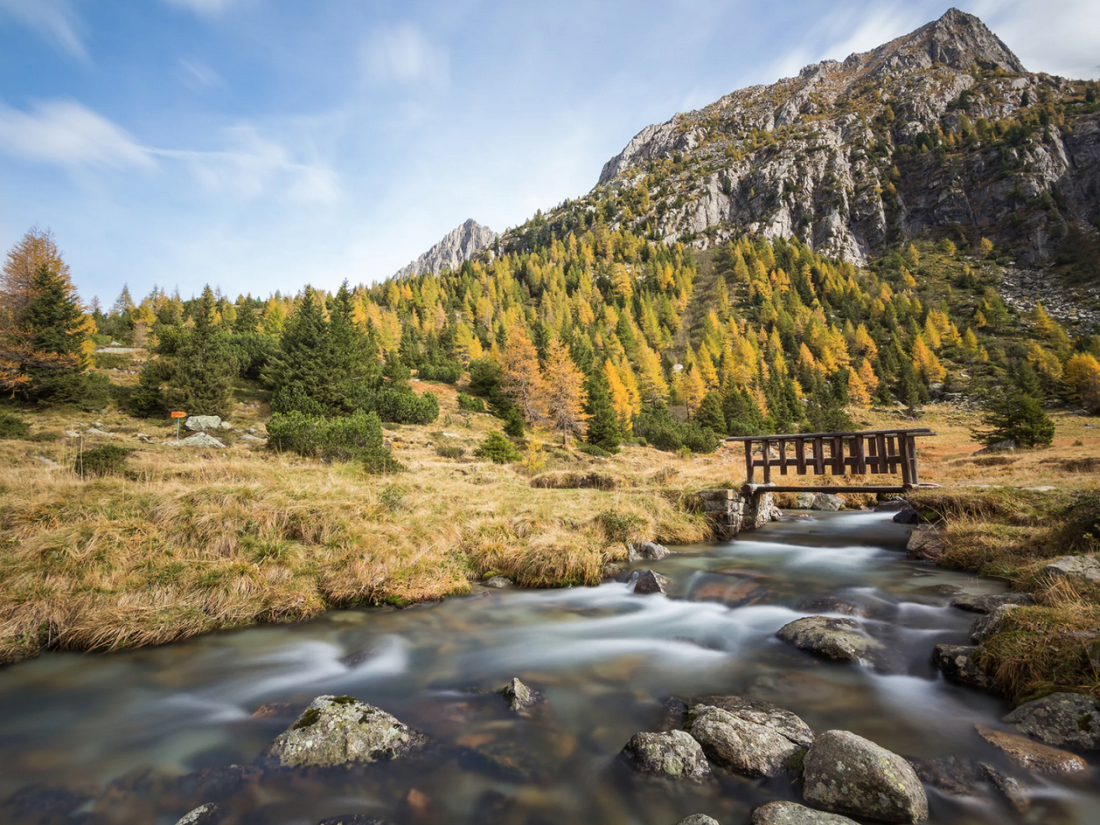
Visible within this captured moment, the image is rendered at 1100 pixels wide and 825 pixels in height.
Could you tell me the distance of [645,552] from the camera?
12047 millimetres

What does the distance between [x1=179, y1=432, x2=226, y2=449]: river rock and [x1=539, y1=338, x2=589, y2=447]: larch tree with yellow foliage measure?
28.9 meters

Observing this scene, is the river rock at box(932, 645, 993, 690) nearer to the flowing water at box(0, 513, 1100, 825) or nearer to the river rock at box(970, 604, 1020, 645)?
the flowing water at box(0, 513, 1100, 825)

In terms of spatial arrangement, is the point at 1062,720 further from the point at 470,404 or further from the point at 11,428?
the point at 470,404

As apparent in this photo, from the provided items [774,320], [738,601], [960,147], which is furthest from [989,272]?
[738,601]

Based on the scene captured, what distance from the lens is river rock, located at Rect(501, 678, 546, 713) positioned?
5279 mm

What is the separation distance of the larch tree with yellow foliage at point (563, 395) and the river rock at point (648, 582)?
35560mm

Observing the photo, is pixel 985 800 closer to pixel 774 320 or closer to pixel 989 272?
pixel 774 320

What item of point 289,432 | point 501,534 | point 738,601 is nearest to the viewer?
point 738,601

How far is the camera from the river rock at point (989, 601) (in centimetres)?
673

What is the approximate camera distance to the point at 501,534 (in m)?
11.4

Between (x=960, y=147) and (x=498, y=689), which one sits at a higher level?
(x=960, y=147)

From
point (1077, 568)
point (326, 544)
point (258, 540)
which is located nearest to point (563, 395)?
point (326, 544)

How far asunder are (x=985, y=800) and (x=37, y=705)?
9.18 m

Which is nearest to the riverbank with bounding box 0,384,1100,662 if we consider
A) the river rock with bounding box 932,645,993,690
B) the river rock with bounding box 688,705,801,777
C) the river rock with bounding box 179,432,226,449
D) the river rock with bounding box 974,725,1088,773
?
the river rock with bounding box 932,645,993,690
